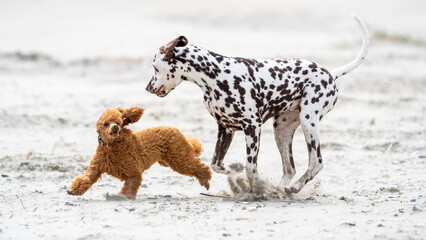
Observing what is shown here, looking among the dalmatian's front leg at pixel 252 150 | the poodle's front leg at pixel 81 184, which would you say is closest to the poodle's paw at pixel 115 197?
the poodle's front leg at pixel 81 184

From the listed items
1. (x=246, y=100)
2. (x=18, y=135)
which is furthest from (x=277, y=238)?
(x=18, y=135)

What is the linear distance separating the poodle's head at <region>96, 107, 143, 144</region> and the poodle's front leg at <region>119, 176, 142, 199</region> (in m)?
0.41

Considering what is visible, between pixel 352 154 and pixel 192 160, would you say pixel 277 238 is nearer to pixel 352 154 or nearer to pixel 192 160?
pixel 192 160

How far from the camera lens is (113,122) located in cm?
630

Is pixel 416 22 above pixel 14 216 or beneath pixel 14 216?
above

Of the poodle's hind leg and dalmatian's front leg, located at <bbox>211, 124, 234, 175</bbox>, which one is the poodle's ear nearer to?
the poodle's hind leg

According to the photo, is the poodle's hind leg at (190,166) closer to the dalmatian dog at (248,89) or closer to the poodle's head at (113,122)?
the dalmatian dog at (248,89)

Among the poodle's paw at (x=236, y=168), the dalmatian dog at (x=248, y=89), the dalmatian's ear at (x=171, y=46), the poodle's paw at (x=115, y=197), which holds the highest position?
the dalmatian's ear at (x=171, y=46)

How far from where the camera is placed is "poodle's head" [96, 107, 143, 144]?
6.20m

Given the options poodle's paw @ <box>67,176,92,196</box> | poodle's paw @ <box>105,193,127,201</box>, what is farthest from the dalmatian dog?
poodle's paw @ <box>67,176,92,196</box>

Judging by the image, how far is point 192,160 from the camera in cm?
662

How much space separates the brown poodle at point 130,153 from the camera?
6.27m

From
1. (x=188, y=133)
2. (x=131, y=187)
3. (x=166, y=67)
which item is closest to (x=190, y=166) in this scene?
(x=131, y=187)

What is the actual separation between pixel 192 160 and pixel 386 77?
32.0 ft
